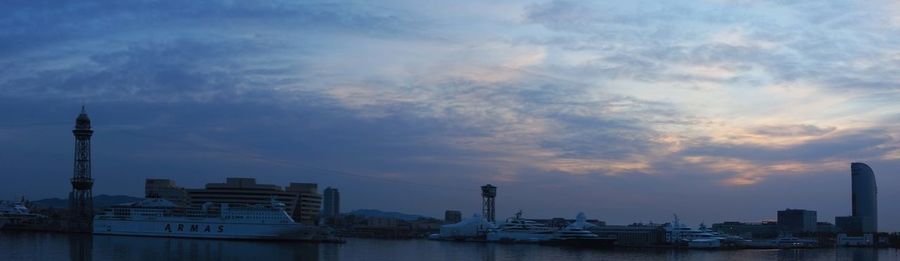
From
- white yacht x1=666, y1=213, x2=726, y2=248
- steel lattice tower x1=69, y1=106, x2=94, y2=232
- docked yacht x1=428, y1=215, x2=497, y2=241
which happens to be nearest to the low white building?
docked yacht x1=428, y1=215, x2=497, y2=241

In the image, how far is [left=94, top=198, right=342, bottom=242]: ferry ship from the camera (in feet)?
285

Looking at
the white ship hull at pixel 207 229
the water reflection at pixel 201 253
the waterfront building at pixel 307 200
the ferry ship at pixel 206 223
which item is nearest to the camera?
the water reflection at pixel 201 253

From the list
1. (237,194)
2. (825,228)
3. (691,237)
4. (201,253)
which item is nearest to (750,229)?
(825,228)

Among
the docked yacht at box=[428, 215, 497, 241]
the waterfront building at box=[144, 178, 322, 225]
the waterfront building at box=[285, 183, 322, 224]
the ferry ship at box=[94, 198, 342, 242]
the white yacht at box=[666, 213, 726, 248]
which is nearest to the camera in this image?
the ferry ship at box=[94, 198, 342, 242]

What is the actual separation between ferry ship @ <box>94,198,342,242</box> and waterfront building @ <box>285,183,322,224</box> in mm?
43073

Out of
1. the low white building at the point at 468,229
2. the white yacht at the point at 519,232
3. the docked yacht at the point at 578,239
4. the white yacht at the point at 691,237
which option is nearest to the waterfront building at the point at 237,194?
the low white building at the point at 468,229

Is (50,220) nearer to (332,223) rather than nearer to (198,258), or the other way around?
(332,223)

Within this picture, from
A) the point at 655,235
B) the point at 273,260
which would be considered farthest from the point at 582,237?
the point at 273,260

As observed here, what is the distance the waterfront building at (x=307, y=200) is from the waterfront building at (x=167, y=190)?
16709mm

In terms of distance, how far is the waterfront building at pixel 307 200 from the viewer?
140450mm

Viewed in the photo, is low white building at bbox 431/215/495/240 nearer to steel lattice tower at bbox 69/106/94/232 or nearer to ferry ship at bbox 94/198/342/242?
ferry ship at bbox 94/198/342/242

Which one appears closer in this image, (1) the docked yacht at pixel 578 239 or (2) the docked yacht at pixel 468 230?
(1) the docked yacht at pixel 578 239

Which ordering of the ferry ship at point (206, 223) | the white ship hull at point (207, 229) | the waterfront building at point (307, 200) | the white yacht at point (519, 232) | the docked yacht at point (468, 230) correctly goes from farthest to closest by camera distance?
1. the waterfront building at point (307, 200)
2. the docked yacht at point (468, 230)
3. the white yacht at point (519, 232)
4. the ferry ship at point (206, 223)
5. the white ship hull at point (207, 229)

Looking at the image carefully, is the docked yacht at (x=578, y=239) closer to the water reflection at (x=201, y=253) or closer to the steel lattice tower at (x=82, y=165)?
the water reflection at (x=201, y=253)
